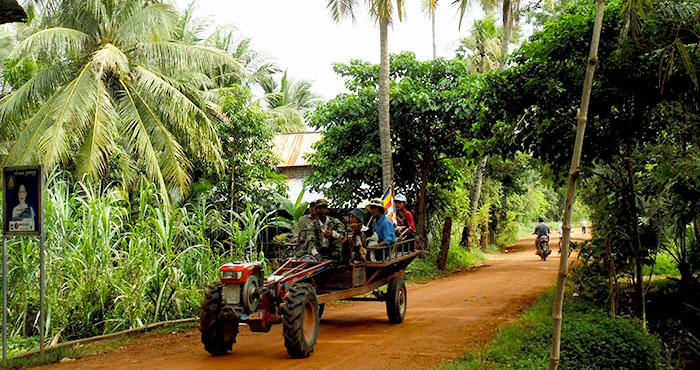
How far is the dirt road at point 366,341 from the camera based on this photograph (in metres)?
7.54

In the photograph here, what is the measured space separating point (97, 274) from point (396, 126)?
12.1 m

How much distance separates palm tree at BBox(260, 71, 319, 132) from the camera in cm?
3518

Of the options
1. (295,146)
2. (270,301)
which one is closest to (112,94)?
(295,146)

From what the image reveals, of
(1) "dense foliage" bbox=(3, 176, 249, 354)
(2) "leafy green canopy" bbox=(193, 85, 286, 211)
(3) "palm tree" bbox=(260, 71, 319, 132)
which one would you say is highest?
(3) "palm tree" bbox=(260, 71, 319, 132)

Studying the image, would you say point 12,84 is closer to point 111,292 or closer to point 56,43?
point 56,43

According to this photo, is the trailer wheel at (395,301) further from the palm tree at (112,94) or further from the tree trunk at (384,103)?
the palm tree at (112,94)

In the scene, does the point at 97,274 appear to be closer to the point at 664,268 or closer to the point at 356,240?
the point at 356,240

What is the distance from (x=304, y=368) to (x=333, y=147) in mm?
13006

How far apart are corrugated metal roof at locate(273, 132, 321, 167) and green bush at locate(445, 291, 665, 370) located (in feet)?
53.7

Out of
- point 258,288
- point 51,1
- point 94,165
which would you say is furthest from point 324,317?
point 51,1

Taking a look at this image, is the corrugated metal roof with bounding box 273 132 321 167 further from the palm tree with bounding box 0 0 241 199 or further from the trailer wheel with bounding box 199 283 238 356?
the trailer wheel with bounding box 199 283 238 356

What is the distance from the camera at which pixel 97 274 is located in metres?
9.33

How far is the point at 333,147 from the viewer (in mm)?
19766


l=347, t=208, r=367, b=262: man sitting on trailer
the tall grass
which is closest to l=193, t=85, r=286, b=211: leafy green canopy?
the tall grass
